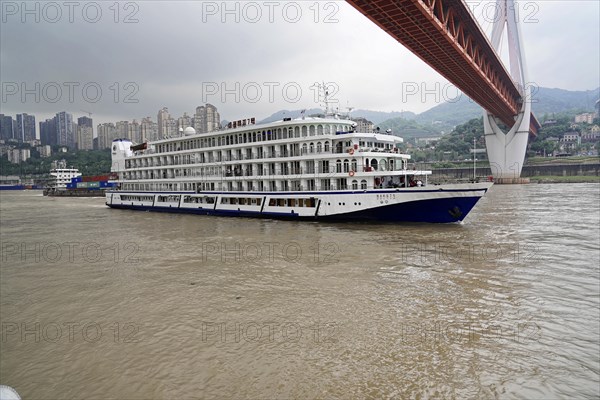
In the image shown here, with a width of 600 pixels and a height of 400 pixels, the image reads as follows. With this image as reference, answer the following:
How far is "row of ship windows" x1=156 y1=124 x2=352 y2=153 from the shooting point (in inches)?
951

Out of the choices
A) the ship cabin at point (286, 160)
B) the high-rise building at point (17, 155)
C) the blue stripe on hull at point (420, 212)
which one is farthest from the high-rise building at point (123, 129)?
the blue stripe on hull at point (420, 212)

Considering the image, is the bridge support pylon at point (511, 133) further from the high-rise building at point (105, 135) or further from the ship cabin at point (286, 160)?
the high-rise building at point (105, 135)

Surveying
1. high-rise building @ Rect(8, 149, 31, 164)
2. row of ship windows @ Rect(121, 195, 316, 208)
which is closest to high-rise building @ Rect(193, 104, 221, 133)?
row of ship windows @ Rect(121, 195, 316, 208)

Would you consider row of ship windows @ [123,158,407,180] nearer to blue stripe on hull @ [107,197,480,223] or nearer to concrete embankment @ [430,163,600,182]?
blue stripe on hull @ [107,197,480,223]

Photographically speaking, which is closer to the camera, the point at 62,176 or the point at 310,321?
the point at 310,321

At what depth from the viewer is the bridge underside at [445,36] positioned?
21219 mm

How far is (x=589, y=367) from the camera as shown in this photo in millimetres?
5953

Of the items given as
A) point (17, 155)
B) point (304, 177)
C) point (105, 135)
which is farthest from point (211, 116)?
point (17, 155)

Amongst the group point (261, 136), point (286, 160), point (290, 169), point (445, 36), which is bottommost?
point (290, 169)

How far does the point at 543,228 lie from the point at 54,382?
73.7ft

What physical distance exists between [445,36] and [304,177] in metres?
13.8

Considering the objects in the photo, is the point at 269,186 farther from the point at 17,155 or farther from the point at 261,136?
the point at 17,155

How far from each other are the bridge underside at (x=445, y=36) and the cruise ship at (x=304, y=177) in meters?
7.08

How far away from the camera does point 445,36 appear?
2441 centimetres
